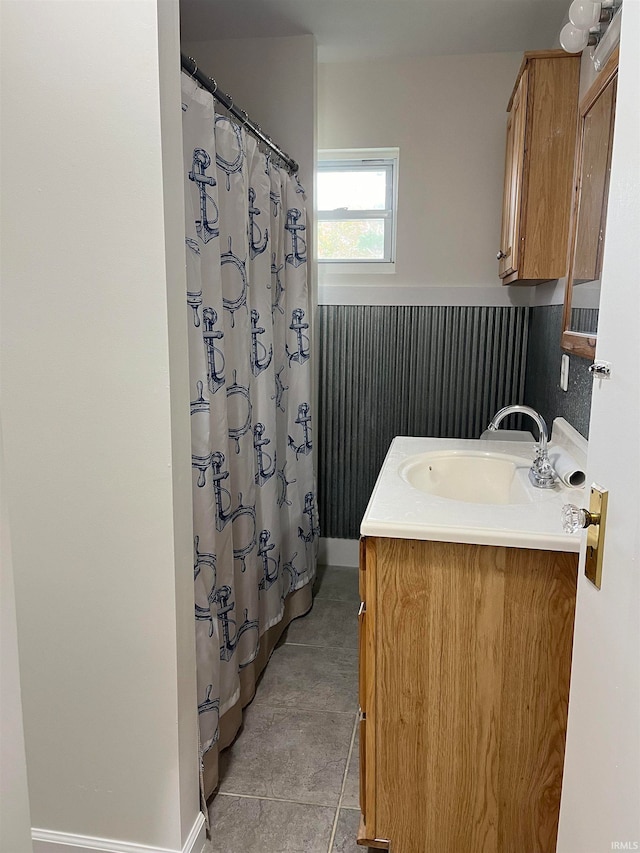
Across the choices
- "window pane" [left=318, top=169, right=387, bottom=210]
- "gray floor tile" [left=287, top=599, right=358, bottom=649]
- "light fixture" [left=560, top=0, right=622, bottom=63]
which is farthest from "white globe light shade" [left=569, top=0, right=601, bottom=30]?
"gray floor tile" [left=287, top=599, right=358, bottom=649]

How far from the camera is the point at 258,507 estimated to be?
245 centimetres

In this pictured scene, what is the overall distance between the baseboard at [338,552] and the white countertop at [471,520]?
1867 millimetres

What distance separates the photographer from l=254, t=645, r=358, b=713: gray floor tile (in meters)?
2.36

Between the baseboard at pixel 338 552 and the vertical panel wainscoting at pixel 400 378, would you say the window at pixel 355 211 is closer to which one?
the vertical panel wainscoting at pixel 400 378

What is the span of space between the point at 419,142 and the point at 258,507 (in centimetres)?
193

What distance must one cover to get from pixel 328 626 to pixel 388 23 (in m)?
2.54

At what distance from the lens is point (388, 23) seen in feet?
9.01

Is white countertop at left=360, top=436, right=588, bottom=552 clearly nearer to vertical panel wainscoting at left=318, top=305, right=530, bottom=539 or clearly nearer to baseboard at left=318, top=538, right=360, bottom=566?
vertical panel wainscoting at left=318, top=305, right=530, bottom=539

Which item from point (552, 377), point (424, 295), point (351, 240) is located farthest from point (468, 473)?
point (351, 240)

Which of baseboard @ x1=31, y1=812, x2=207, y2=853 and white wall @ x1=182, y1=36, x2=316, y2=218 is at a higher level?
white wall @ x1=182, y1=36, x2=316, y2=218

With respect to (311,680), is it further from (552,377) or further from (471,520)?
(552,377)

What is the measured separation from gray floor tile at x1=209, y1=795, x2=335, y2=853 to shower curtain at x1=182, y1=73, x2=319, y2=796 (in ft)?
0.30

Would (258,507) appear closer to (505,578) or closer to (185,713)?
(185,713)

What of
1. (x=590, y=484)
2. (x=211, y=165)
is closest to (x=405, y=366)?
(x=211, y=165)
